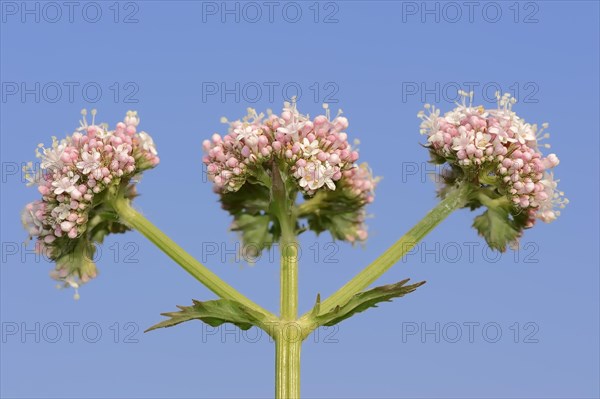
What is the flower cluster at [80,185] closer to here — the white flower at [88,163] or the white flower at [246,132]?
the white flower at [88,163]

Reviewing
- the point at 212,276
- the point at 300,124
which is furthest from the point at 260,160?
the point at 212,276

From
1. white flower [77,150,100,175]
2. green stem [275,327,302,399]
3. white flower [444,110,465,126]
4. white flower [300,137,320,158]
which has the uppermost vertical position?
white flower [444,110,465,126]

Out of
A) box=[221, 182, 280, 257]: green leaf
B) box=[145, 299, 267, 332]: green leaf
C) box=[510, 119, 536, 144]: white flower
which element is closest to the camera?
box=[145, 299, 267, 332]: green leaf

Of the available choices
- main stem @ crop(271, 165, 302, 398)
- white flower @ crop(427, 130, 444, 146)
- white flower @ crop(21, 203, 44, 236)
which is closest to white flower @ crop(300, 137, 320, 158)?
main stem @ crop(271, 165, 302, 398)

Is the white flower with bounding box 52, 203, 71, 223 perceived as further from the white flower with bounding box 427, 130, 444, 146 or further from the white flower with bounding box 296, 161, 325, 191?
the white flower with bounding box 427, 130, 444, 146

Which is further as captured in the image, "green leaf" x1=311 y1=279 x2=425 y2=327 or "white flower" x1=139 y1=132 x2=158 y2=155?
"white flower" x1=139 y1=132 x2=158 y2=155

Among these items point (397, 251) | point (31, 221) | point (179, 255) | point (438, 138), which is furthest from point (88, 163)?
point (438, 138)
